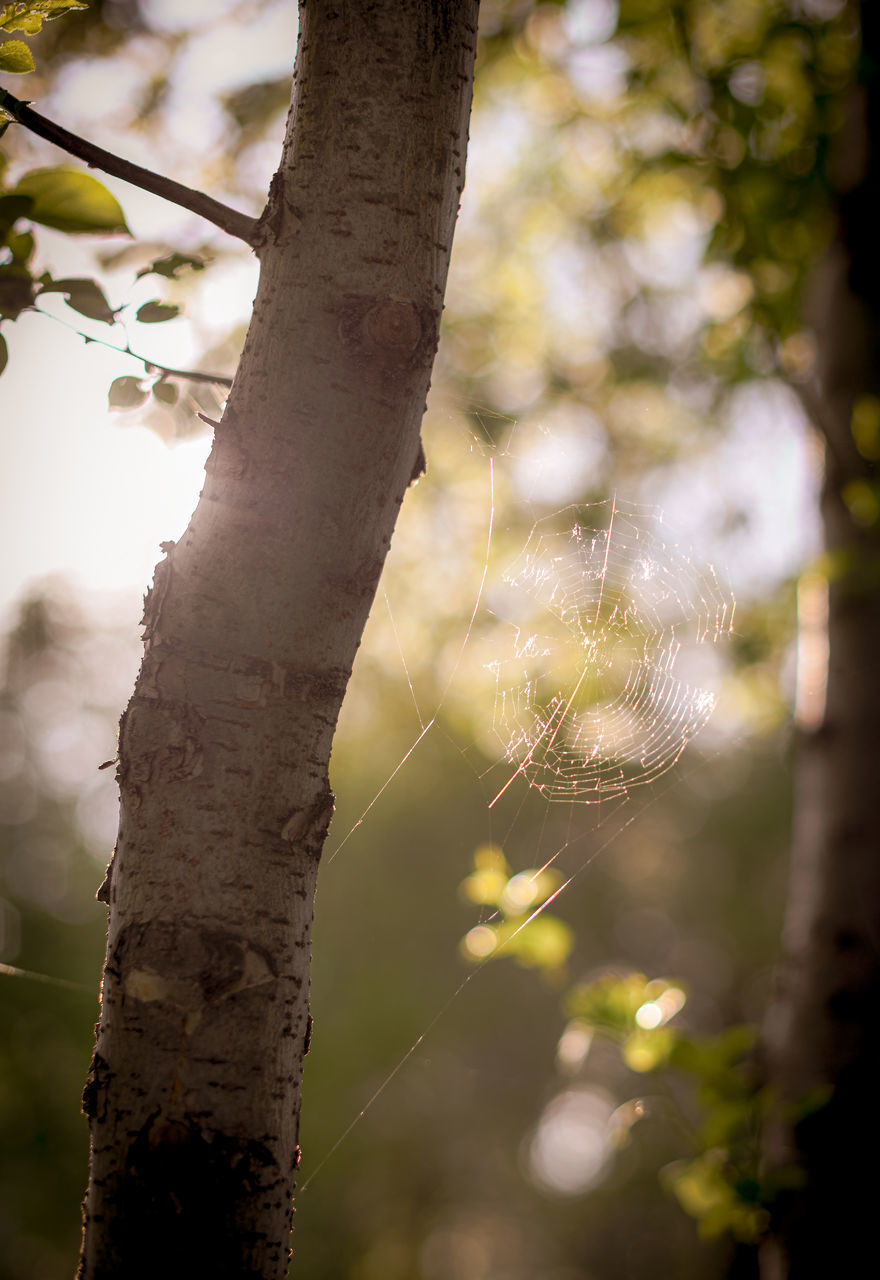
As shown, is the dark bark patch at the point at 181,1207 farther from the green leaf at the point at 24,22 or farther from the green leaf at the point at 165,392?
the green leaf at the point at 24,22

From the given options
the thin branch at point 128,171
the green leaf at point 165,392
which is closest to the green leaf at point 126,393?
the green leaf at point 165,392

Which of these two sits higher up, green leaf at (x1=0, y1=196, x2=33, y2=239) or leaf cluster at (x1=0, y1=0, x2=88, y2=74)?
leaf cluster at (x1=0, y1=0, x2=88, y2=74)

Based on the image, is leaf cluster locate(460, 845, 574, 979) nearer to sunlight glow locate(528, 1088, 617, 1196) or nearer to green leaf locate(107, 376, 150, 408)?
green leaf locate(107, 376, 150, 408)

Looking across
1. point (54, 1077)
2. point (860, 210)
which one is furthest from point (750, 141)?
point (54, 1077)

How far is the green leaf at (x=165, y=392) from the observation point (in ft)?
3.21

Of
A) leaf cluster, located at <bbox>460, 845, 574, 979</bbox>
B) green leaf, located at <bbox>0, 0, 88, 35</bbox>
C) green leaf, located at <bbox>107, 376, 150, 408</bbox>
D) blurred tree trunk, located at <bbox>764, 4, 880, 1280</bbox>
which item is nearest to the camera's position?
green leaf, located at <bbox>0, 0, 88, 35</bbox>

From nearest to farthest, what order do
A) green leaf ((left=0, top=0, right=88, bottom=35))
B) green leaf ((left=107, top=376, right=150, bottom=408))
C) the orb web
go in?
green leaf ((left=0, top=0, right=88, bottom=35)) < green leaf ((left=107, top=376, right=150, bottom=408)) < the orb web

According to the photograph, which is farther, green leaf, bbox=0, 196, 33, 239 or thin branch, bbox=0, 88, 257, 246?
green leaf, bbox=0, 196, 33, 239

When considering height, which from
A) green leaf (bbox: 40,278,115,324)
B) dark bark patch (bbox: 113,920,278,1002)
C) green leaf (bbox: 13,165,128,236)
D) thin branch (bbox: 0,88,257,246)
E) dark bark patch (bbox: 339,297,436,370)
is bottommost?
dark bark patch (bbox: 113,920,278,1002)

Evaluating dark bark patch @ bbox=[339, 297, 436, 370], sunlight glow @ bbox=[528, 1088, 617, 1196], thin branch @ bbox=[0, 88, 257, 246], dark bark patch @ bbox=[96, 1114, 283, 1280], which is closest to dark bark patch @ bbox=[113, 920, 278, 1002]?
dark bark patch @ bbox=[96, 1114, 283, 1280]

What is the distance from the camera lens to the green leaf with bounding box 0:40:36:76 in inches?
30.5

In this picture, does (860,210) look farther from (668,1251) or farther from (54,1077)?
(668,1251)

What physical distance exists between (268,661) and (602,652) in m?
1.80

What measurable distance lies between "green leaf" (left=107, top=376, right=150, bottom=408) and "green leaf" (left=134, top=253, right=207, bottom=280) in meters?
0.12
